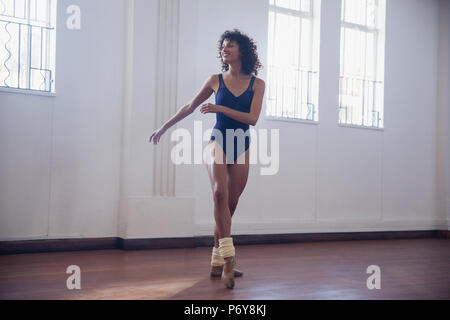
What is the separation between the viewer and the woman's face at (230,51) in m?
3.04

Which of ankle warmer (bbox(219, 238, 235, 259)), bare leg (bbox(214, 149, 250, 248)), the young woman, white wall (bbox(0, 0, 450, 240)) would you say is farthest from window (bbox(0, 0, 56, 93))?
ankle warmer (bbox(219, 238, 235, 259))

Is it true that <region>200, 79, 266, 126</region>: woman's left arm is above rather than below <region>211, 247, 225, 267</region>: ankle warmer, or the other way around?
above

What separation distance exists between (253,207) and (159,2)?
2.30m

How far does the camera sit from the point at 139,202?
448 cm

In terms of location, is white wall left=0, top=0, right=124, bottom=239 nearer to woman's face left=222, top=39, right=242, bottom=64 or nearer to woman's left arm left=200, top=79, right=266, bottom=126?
woman's face left=222, top=39, right=242, bottom=64

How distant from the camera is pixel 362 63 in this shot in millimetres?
6363

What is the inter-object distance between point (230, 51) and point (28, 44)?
2.12m

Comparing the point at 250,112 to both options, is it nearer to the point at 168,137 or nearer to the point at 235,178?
the point at 235,178

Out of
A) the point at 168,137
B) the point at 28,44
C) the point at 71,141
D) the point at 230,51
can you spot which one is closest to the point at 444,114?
the point at 168,137

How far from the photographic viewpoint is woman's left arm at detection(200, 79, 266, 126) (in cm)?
273

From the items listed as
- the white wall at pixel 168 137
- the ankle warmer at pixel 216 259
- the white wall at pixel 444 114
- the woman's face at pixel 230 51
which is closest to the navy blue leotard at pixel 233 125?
the woman's face at pixel 230 51
